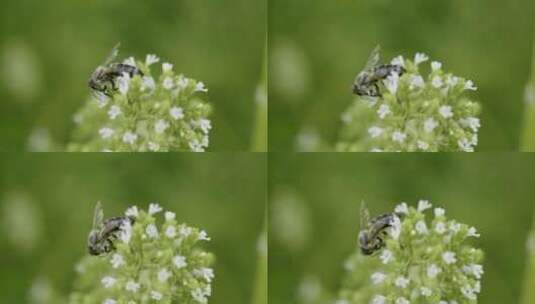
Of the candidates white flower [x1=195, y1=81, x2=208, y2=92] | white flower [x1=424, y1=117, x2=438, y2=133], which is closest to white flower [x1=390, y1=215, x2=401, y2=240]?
white flower [x1=424, y1=117, x2=438, y2=133]

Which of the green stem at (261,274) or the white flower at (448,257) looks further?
the green stem at (261,274)

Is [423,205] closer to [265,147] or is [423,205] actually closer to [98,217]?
[265,147]

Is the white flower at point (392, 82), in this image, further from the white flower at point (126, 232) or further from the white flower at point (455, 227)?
the white flower at point (126, 232)

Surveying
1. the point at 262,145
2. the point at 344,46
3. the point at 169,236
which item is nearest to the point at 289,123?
the point at 262,145

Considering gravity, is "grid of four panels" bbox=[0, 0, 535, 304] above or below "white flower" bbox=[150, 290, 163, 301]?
above

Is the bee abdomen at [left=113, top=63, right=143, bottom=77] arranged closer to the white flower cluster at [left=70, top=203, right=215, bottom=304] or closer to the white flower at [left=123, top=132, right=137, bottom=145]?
the white flower at [left=123, top=132, right=137, bottom=145]

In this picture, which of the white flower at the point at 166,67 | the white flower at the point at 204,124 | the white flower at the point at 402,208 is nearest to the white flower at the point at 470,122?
the white flower at the point at 402,208

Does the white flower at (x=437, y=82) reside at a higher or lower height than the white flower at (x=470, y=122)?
higher
